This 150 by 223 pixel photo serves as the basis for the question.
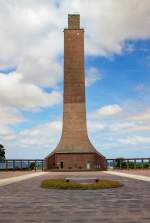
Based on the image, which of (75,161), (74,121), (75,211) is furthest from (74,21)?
(75,211)

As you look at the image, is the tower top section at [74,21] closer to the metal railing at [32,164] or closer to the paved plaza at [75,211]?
the metal railing at [32,164]

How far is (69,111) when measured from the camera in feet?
189

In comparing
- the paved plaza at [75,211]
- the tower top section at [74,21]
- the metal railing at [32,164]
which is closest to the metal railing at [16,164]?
the metal railing at [32,164]

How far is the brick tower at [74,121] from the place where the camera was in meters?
56.2

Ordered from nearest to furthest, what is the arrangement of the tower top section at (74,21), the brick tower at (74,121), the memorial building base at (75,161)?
the memorial building base at (75,161) < the brick tower at (74,121) < the tower top section at (74,21)

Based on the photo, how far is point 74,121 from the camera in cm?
Answer: 5706

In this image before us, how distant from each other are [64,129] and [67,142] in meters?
1.96

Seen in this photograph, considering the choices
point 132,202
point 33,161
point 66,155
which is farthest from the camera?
point 33,161

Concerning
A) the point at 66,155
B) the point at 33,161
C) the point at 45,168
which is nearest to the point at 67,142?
the point at 66,155

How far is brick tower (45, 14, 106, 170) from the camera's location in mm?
56156

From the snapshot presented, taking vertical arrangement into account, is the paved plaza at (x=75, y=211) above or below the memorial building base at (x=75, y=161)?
below

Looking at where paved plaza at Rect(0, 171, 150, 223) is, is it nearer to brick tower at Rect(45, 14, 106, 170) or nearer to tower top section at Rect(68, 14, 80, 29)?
brick tower at Rect(45, 14, 106, 170)

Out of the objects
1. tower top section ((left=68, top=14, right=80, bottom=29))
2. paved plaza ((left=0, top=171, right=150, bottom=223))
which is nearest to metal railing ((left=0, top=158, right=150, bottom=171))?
tower top section ((left=68, top=14, right=80, bottom=29))

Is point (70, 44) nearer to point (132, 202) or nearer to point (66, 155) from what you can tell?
→ point (66, 155)
